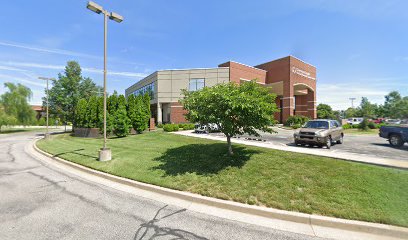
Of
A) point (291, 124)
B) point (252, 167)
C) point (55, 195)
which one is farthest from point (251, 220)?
point (291, 124)

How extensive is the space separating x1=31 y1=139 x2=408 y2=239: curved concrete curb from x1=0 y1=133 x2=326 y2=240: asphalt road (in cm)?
28

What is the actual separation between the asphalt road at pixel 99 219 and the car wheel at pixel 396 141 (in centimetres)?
1407

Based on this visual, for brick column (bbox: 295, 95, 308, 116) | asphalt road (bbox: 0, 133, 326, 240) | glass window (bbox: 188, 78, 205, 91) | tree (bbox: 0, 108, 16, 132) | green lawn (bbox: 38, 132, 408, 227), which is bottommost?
asphalt road (bbox: 0, 133, 326, 240)

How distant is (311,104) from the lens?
154 feet

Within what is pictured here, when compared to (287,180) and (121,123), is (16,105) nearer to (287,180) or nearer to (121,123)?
(121,123)

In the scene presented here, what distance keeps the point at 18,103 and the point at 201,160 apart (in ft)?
161

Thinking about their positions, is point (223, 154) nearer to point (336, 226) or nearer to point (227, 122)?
point (227, 122)

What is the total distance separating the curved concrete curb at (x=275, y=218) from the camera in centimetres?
390

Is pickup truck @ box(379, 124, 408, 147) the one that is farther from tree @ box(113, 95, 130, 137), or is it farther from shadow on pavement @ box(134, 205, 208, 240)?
tree @ box(113, 95, 130, 137)

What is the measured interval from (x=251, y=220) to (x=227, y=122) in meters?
3.62

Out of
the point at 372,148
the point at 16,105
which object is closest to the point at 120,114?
the point at 372,148

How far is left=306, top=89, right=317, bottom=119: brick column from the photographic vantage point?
1828 inches

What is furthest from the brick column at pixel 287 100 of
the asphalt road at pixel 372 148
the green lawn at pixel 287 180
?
the green lawn at pixel 287 180

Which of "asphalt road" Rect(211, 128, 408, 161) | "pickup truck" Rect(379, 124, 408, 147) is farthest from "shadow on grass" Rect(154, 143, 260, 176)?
"pickup truck" Rect(379, 124, 408, 147)
